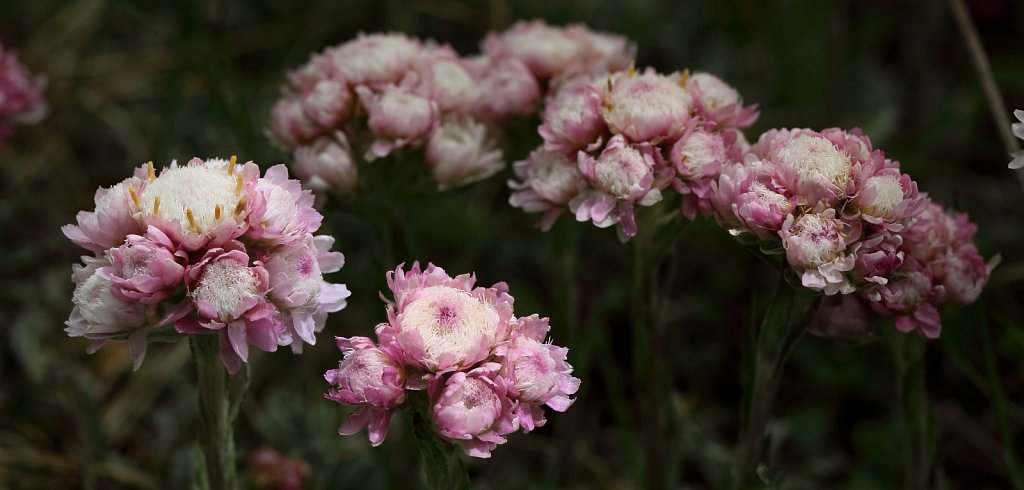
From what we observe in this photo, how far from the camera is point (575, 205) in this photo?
1.37 meters

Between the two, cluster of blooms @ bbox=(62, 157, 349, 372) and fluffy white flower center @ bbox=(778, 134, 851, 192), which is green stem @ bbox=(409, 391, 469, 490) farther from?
fluffy white flower center @ bbox=(778, 134, 851, 192)

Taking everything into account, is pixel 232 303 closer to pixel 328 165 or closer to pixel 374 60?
pixel 328 165

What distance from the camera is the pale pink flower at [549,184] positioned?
4.53 feet

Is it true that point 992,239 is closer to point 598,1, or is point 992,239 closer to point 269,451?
point 598,1

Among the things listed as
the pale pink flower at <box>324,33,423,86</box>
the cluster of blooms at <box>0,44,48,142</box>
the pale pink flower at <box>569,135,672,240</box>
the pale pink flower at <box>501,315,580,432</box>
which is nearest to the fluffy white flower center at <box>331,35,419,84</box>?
the pale pink flower at <box>324,33,423,86</box>

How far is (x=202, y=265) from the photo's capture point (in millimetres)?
1080

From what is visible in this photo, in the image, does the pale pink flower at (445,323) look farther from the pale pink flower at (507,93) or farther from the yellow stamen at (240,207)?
the pale pink flower at (507,93)

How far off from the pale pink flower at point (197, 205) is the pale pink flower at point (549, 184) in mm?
382

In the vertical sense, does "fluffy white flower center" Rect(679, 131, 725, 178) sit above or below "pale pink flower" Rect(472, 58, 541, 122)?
above

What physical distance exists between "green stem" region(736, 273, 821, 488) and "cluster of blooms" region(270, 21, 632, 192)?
0.46 meters

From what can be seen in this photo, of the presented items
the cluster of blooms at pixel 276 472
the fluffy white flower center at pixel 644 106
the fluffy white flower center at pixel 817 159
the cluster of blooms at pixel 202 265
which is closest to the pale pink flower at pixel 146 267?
the cluster of blooms at pixel 202 265

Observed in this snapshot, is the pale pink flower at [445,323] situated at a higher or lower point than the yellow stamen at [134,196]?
lower

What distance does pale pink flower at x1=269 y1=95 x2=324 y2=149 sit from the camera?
1542mm

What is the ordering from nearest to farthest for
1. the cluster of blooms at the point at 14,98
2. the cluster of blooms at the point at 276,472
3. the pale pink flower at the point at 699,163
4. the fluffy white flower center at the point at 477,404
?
1. the fluffy white flower center at the point at 477,404
2. the pale pink flower at the point at 699,163
3. the cluster of blooms at the point at 276,472
4. the cluster of blooms at the point at 14,98
